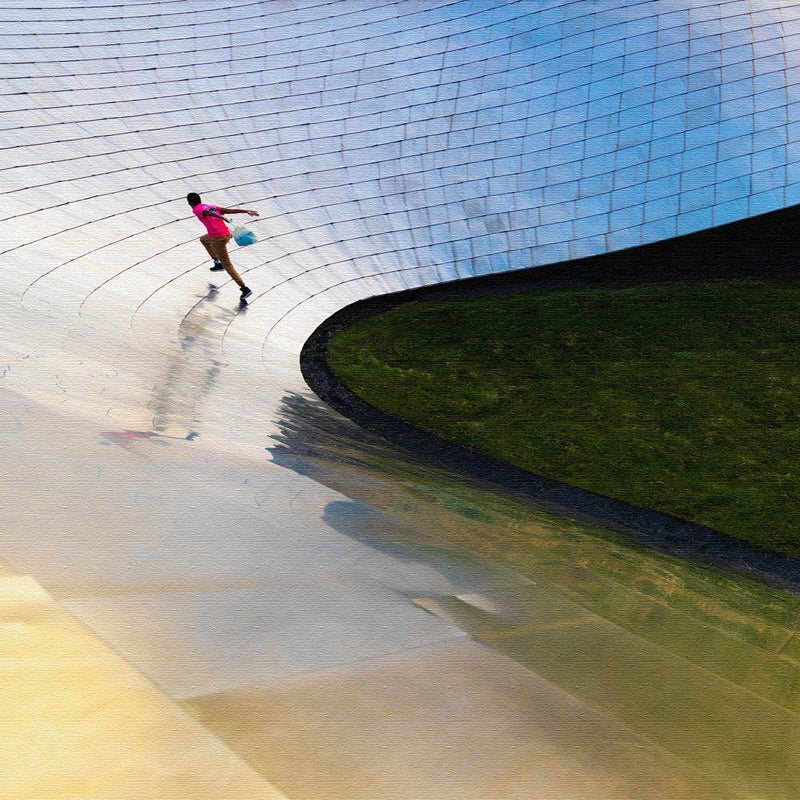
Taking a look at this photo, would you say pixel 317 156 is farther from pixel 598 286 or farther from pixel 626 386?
pixel 626 386

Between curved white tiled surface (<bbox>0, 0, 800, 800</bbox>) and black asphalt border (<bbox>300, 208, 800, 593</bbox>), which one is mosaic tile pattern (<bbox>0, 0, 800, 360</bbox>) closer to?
curved white tiled surface (<bbox>0, 0, 800, 800</bbox>)

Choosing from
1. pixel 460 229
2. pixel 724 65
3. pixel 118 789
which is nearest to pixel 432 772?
pixel 118 789

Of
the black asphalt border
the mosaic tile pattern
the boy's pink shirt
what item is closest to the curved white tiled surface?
the mosaic tile pattern

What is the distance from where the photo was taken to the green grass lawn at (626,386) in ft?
15.6

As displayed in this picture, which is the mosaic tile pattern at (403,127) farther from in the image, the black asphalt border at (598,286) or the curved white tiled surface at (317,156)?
the black asphalt border at (598,286)

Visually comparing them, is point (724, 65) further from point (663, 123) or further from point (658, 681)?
point (658, 681)

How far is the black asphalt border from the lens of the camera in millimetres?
4137

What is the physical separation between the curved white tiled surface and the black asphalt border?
0.22 meters

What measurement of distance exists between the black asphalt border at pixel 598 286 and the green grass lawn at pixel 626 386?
13 cm

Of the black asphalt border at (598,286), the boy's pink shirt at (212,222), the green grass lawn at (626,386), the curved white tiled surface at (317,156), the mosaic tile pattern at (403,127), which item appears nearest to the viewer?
the black asphalt border at (598,286)

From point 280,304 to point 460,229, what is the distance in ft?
6.76

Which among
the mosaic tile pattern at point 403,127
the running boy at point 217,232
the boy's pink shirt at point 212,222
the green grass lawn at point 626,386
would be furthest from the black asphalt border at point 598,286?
the boy's pink shirt at point 212,222

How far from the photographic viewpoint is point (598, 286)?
7605 mm

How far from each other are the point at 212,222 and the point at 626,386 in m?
3.44
